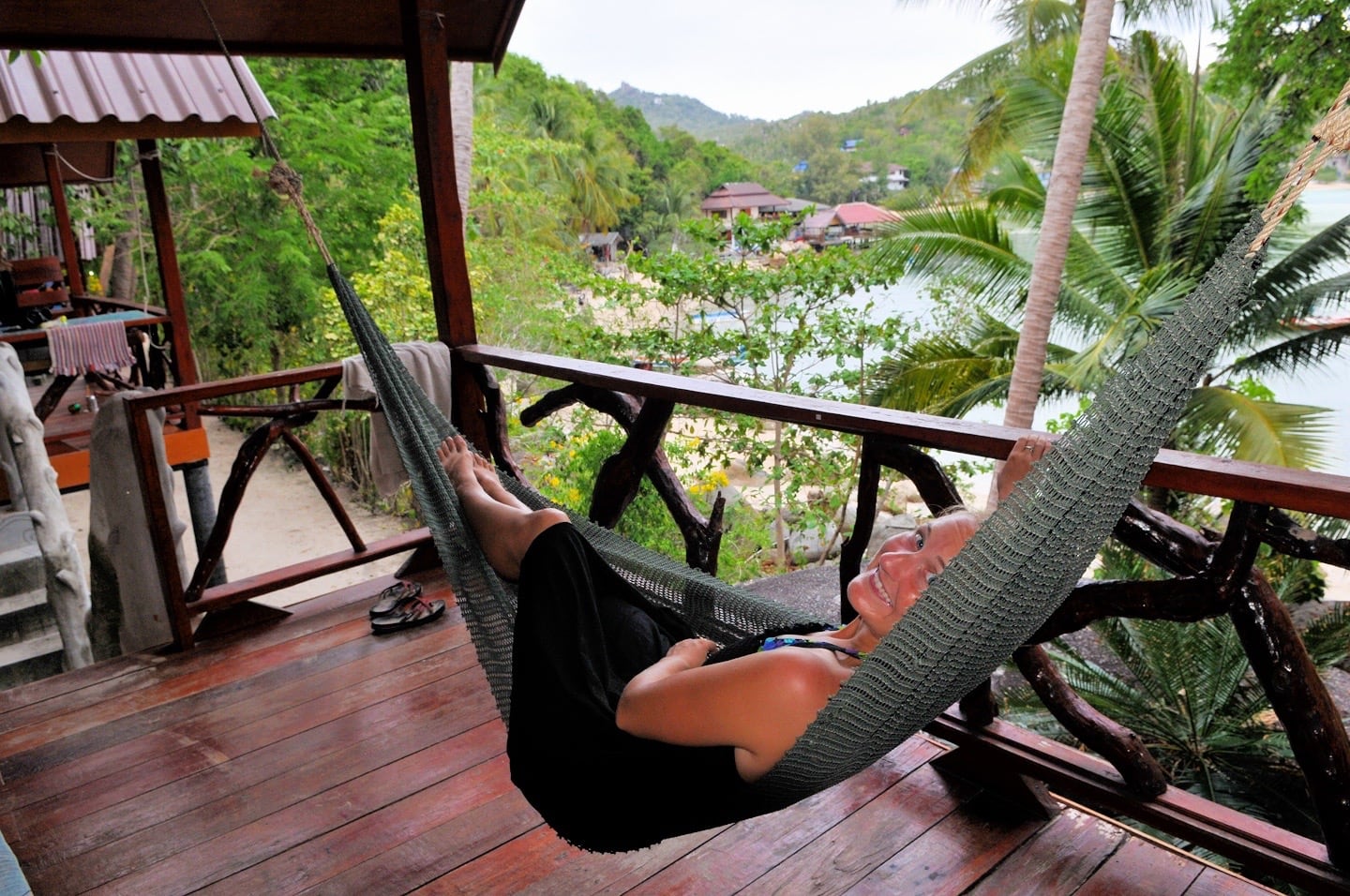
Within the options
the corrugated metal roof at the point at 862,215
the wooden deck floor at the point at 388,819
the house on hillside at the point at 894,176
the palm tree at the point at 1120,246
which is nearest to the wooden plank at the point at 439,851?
the wooden deck floor at the point at 388,819

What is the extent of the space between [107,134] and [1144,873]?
5171mm

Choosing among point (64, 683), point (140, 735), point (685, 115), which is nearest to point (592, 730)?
point (140, 735)

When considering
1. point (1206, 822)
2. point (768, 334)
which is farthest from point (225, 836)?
point (768, 334)

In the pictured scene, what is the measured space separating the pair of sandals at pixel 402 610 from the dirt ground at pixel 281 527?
6.36 m

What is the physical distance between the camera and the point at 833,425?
5.26 ft

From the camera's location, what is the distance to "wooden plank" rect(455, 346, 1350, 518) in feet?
3.54

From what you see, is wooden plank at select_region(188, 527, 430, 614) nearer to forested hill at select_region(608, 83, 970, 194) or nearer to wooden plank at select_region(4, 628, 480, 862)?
wooden plank at select_region(4, 628, 480, 862)

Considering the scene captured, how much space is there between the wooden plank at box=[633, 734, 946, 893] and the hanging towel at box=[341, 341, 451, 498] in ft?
4.28

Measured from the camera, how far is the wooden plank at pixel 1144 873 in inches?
55.2

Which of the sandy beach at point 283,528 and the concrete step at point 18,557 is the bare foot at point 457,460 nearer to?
the concrete step at point 18,557

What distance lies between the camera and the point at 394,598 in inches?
101

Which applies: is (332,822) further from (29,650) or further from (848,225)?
(848,225)

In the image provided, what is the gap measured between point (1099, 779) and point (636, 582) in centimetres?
79

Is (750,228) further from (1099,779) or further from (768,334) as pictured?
(1099,779)
